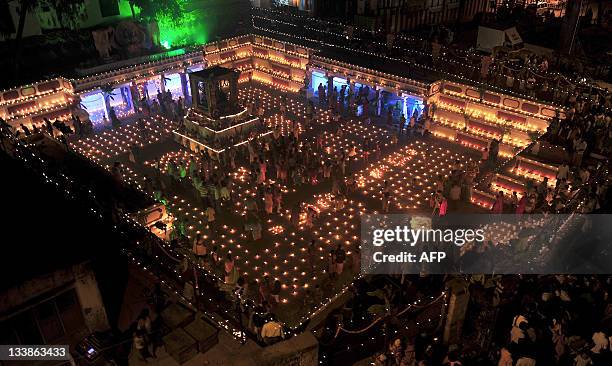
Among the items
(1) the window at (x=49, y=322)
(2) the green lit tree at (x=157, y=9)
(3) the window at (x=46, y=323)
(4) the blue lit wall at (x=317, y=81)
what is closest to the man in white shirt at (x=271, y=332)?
(3) the window at (x=46, y=323)

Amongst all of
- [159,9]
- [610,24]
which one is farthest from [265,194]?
[610,24]

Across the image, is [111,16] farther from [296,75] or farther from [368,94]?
[368,94]

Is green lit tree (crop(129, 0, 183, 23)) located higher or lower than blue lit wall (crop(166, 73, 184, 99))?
higher

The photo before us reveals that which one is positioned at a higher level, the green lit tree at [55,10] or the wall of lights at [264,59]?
the green lit tree at [55,10]

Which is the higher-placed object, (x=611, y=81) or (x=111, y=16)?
(x=111, y=16)

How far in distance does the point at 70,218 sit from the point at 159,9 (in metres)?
23.4

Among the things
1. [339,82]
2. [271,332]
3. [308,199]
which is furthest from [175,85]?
[271,332]

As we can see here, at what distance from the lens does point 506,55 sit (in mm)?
24844

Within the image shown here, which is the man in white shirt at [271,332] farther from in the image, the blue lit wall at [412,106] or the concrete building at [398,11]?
the concrete building at [398,11]

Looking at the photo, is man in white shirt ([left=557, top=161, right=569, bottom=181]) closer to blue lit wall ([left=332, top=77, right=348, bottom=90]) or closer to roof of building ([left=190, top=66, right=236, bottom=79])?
blue lit wall ([left=332, top=77, right=348, bottom=90])

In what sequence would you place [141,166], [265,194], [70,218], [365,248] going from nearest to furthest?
[70,218] < [365,248] < [265,194] < [141,166]

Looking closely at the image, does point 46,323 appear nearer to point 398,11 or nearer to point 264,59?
point 264,59

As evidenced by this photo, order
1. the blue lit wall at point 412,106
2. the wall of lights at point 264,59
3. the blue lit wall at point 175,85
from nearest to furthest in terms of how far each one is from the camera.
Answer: the blue lit wall at point 412,106 → the wall of lights at point 264,59 → the blue lit wall at point 175,85

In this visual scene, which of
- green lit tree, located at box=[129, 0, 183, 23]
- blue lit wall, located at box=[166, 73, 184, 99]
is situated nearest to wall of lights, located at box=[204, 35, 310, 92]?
blue lit wall, located at box=[166, 73, 184, 99]
